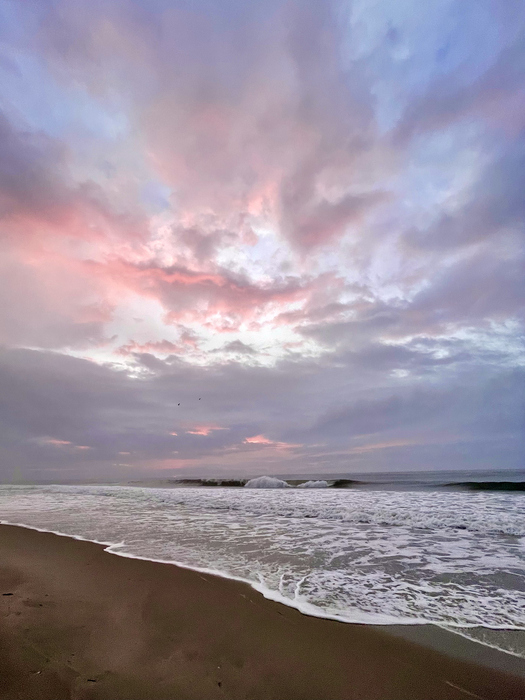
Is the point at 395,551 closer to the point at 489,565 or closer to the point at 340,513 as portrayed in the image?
the point at 489,565

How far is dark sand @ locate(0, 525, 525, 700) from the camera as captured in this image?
2619 mm

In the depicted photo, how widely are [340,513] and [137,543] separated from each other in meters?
7.19

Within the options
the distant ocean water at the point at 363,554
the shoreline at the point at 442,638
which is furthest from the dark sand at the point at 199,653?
the distant ocean water at the point at 363,554

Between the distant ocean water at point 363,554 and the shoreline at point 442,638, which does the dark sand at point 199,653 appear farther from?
the distant ocean water at point 363,554

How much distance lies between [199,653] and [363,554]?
175 inches

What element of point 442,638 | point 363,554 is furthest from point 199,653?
point 363,554

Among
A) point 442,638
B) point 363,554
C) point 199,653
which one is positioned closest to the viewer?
point 199,653

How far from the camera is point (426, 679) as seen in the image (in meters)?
2.83

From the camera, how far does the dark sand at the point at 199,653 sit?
262cm

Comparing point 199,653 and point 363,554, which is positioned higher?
point 363,554

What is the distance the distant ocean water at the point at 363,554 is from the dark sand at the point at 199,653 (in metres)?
0.56

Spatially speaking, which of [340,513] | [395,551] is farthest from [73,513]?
[395,551]

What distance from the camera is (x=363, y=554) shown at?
6.63m

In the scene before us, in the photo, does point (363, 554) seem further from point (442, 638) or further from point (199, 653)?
point (199, 653)
